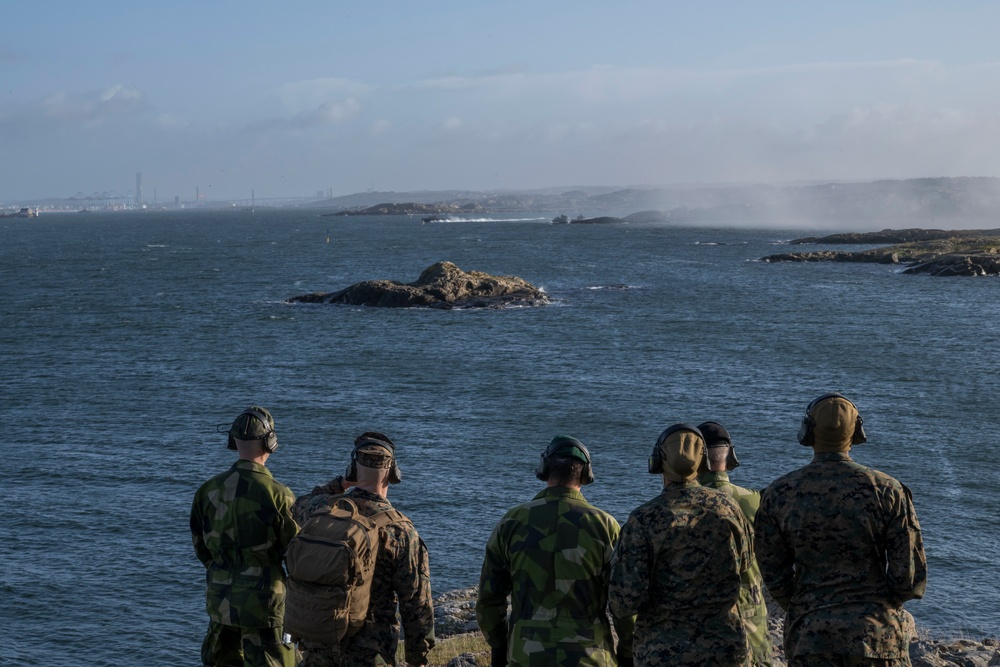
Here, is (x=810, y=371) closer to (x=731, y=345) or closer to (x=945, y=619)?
(x=731, y=345)

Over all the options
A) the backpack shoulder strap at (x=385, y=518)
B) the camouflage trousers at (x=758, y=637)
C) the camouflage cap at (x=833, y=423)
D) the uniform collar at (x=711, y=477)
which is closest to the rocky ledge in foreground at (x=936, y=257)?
the uniform collar at (x=711, y=477)

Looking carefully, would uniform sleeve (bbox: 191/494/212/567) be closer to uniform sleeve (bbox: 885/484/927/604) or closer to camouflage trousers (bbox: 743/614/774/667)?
camouflage trousers (bbox: 743/614/774/667)

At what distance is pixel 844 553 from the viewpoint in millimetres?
6793

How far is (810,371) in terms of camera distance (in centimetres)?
4972

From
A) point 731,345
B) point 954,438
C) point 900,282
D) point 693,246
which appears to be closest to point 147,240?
point 693,246

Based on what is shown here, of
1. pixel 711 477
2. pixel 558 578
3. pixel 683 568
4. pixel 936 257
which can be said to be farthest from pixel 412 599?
pixel 936 257

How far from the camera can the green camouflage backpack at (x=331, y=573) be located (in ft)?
22.0

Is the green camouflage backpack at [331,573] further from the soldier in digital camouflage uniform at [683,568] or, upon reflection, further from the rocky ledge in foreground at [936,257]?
the rocky ledge in foreground at [936,257]

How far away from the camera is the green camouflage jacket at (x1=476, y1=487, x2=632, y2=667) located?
21.9ft

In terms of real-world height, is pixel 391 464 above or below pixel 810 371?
above

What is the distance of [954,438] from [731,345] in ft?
75.8

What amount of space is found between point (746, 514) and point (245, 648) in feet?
12.0

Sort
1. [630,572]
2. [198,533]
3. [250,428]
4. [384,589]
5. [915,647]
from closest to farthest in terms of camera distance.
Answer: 1. [630,572]
2. [384,589]
3. [250,428]
4. [198,533]
5. [915,647]

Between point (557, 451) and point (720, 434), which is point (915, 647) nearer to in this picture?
point (720, 434)
